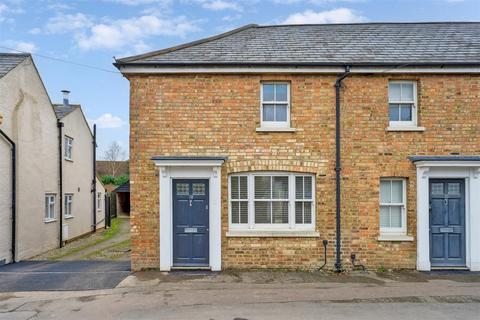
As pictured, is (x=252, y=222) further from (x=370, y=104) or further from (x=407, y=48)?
(x=407, y=48)

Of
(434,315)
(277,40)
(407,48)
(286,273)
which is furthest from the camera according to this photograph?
(277,40)

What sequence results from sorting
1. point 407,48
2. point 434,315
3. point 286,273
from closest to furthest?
point 434,315 → point 286,273 → point 407,48

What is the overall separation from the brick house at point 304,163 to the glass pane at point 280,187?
0.03 meters

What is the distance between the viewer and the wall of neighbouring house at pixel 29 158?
12000 millimetres

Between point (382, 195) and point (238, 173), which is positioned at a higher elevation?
point (238, 173)

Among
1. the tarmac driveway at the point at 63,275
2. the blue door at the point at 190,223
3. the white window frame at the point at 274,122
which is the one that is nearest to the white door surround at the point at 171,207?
the blue door at the point at 190,223

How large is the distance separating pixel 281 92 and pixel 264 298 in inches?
212

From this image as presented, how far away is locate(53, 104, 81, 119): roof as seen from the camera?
17.7 meters

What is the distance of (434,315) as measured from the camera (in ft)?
21.6

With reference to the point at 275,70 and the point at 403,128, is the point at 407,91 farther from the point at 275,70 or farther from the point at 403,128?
the point at 275,70

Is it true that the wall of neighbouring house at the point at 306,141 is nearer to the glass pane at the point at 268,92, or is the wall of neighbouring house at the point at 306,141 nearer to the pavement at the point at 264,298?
the glass pane at the point at 268,92

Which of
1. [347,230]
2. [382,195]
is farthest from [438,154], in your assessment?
[347,230]

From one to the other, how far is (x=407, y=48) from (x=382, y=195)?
4.37 meters

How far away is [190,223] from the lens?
9.72 m
